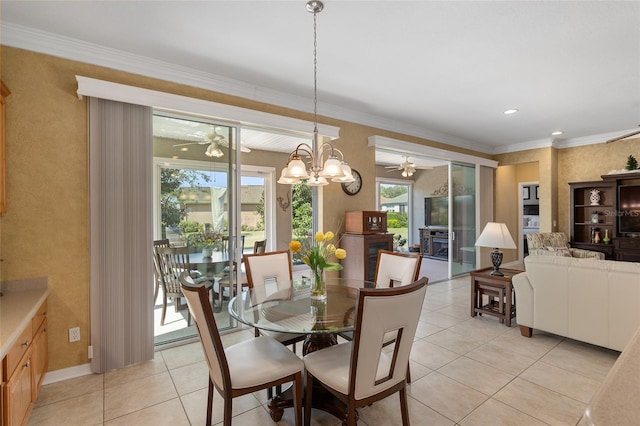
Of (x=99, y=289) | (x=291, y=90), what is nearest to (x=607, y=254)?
(x=291, y=90)

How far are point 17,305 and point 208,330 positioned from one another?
4.79 ft

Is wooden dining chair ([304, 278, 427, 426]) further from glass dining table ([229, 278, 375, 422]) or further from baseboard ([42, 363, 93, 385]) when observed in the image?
baseboard ([42, 363, 93, 385])

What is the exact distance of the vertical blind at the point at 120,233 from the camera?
262cm

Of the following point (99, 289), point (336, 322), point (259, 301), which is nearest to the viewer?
point (336, 322)

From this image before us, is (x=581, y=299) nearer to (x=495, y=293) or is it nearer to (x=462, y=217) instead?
(x=495, y=293)

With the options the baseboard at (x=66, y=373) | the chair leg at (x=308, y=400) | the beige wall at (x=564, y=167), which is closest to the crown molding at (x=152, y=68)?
the baseboard at (x=66, y=373)

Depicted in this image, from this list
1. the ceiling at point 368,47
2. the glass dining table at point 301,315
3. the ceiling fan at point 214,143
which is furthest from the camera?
the ceiling fan at point 214,143

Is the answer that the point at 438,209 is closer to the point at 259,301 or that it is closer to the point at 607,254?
the point at 607,254

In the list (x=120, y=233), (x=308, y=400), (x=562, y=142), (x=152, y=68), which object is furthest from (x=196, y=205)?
(x=562, y=142)

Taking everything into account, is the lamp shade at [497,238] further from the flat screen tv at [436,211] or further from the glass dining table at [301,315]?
the flat screen tv at [436,211]

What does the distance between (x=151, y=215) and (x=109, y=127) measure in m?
0.83

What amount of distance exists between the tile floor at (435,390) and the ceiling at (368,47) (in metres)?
2.70

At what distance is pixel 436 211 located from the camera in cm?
915

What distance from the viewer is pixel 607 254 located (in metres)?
5.60
